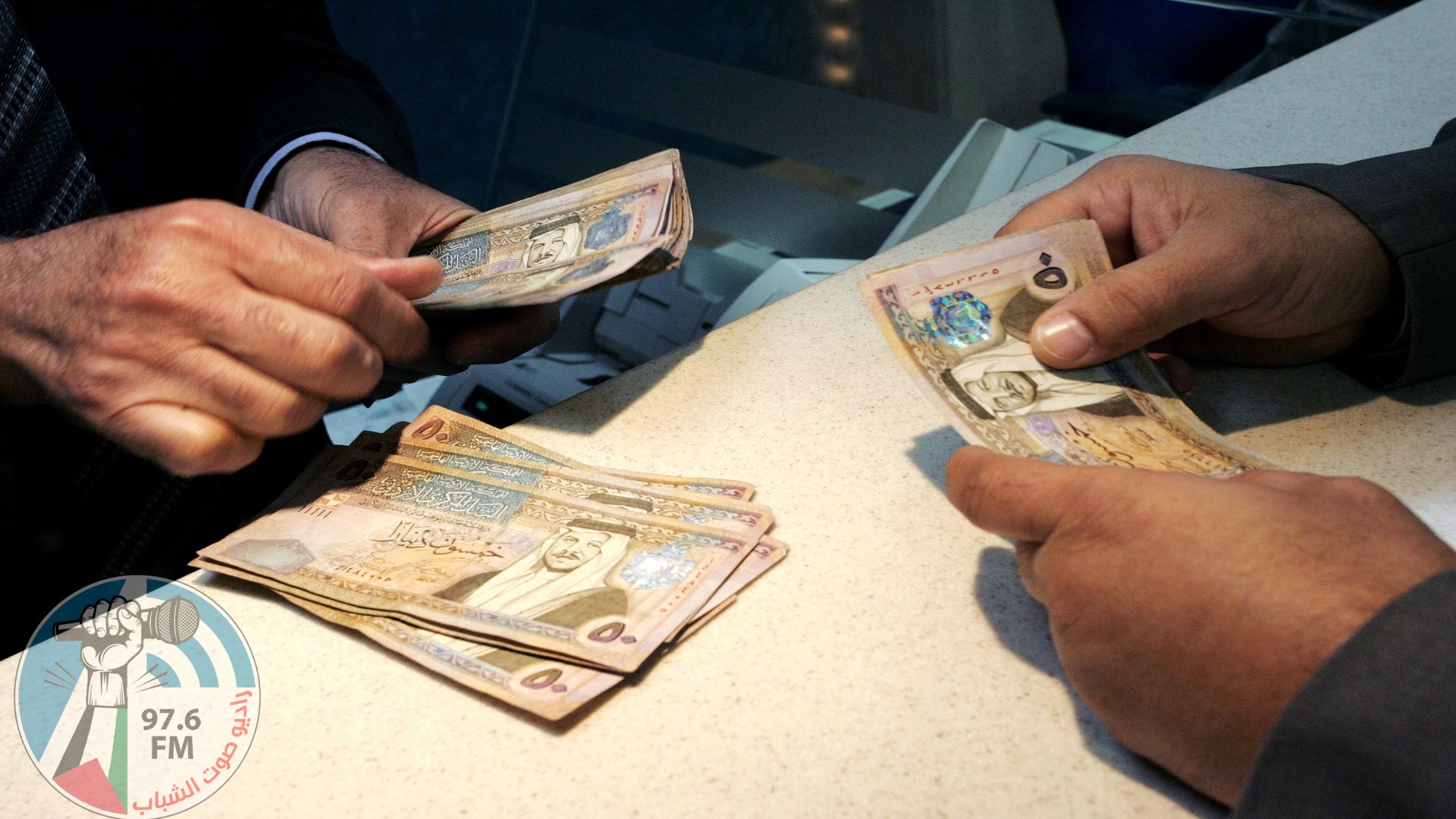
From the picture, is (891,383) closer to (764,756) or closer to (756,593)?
(756,593)

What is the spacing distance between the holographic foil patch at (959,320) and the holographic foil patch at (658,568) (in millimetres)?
317

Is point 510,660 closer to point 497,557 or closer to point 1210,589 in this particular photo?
point 497,557

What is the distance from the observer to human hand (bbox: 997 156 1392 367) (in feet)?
2.42

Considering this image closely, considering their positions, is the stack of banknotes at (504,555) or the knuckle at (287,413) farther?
the knuckle at (287,413)

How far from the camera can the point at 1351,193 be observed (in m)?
0.80

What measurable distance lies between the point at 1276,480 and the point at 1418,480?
0.90 ft

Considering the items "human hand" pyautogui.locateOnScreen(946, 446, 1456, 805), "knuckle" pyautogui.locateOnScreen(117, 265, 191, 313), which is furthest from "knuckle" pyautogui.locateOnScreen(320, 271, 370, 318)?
"human hand" pyautogui.locateOnScreen(946, 446, 1456, 805)

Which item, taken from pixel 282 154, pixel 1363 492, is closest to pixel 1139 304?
pixel 1363 492

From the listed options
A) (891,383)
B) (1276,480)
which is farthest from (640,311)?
(1276,480)

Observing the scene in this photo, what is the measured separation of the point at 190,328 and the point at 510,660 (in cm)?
39

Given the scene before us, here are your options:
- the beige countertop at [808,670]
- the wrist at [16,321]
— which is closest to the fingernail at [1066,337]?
the beige countertop at [808,670]

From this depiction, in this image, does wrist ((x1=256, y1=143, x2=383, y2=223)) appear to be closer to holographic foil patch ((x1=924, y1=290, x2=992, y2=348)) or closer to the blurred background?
the blurred background

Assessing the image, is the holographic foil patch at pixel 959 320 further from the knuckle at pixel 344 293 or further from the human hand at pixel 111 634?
the human hand at pixel 111 634

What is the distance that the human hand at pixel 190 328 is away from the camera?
2.39ft
